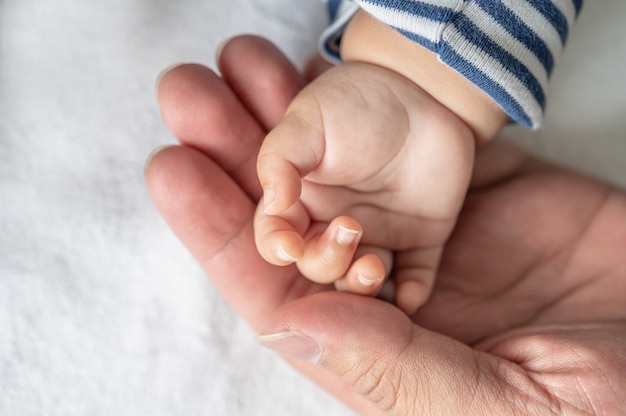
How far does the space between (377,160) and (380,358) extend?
0.67ft

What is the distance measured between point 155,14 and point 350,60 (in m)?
0.35

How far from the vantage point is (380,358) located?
610mm

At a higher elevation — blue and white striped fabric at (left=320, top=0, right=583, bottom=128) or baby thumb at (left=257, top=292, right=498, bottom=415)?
blue and white striped fabric at (left=320, top=0, right=583, bottom=128)

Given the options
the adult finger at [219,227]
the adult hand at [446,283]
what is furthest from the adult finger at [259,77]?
the adult finger at [219,227]

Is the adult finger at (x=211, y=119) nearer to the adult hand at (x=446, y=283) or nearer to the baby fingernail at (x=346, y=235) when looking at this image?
the adult hand at (x=446, y=283)

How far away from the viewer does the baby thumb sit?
0.61 metres

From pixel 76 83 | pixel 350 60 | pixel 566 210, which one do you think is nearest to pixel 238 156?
pixel 350 60

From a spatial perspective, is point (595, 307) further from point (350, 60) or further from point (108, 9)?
point (108, 9)

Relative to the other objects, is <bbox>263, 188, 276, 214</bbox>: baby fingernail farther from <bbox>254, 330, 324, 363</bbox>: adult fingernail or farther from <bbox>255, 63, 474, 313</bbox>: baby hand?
<bbox>254, 330, 324, 363</bbox>: adult fingernail

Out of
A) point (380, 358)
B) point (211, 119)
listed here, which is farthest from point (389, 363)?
point (211, 119)

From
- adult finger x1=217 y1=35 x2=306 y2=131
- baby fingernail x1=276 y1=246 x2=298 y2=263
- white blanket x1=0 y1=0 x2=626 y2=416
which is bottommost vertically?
white blanket x1=0 y1=0 x2=626 y2=416

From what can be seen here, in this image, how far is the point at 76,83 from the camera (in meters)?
0.89

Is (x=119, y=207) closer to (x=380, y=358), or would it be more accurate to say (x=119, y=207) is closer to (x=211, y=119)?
(x=211, y=119)

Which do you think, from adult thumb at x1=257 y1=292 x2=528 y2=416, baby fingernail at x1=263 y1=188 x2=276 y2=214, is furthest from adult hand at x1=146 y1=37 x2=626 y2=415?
baby fingernail at x1=263 y1=188 x2=276 y2=214
